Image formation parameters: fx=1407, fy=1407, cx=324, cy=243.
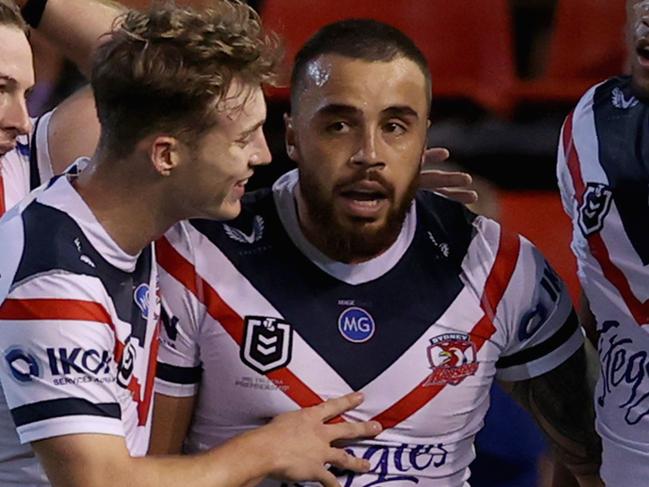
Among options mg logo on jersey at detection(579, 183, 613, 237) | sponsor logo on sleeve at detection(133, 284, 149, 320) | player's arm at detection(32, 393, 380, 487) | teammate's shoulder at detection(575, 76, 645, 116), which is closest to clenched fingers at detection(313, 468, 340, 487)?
player's arm at detection(32, 393, 380, 487)

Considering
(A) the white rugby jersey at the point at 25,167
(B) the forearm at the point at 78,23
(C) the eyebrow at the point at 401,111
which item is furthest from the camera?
(B) the forearm at the point at 78,23

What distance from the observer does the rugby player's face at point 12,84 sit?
1944 millimetres

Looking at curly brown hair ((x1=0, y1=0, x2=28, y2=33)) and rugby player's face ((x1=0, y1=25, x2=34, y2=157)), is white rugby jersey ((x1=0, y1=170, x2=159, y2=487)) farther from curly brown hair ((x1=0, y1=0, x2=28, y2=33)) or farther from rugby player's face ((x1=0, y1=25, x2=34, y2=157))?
curly brown hair ((x1=0, y1=0, x2=28, y2=33))

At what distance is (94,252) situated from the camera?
73.3 inches

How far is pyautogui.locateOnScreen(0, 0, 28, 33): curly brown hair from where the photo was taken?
1.97 meters

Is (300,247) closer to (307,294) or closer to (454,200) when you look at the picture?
(307,294)

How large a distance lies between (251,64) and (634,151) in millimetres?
628

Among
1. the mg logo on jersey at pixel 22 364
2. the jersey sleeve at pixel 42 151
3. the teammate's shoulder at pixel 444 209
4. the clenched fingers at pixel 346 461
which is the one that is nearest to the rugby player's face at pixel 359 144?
the teammate's shoulder at pixel 444 209

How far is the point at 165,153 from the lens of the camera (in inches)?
74.6

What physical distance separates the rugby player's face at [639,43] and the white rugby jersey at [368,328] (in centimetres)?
31

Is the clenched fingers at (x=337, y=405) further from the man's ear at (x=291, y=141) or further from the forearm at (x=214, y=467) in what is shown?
the man's ear at (x=291, y=141)

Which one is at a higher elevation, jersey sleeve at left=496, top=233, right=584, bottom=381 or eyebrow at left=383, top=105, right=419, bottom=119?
eyebrow at left=383, top=105, right=419, bottom=119

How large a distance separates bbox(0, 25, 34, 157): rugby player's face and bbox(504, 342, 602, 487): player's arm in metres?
0.91

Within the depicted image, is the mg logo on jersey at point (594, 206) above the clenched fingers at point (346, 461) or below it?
above
